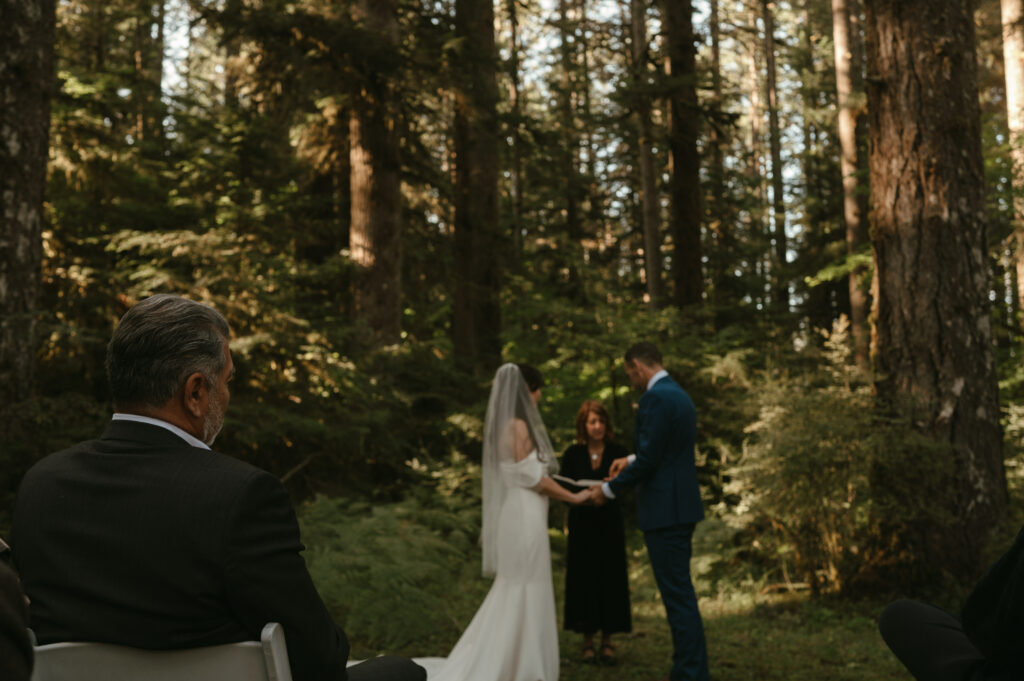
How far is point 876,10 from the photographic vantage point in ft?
26.9

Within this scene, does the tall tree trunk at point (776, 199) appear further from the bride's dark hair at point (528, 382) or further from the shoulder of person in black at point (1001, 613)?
the shoulder of person in black at point (1001, 613)

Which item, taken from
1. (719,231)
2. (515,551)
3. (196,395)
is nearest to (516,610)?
(515,551)

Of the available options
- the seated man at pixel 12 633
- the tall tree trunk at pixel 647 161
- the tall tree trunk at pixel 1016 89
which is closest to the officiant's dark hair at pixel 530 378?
the seated man at pixel 12 633

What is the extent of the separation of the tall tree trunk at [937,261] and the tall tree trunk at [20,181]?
7.95 meters

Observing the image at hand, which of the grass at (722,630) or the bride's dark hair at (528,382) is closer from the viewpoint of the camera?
the grass at (722,630)

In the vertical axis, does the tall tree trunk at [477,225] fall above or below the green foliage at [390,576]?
above

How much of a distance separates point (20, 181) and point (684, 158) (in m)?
10.8

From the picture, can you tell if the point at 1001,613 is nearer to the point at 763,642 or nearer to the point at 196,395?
the point at 196,395

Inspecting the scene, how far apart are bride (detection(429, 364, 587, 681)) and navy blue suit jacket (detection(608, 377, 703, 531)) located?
73 cm

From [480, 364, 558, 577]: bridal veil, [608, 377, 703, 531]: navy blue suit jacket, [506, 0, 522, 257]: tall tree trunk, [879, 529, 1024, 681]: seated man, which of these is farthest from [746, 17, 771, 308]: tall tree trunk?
[879, 529, 1024, 681]: seated man

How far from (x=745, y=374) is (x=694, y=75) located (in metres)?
5.69

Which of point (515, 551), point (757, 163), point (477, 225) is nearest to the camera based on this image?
point (515, 551)

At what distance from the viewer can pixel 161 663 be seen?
6.97 feet

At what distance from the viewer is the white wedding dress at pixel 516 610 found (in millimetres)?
6082
